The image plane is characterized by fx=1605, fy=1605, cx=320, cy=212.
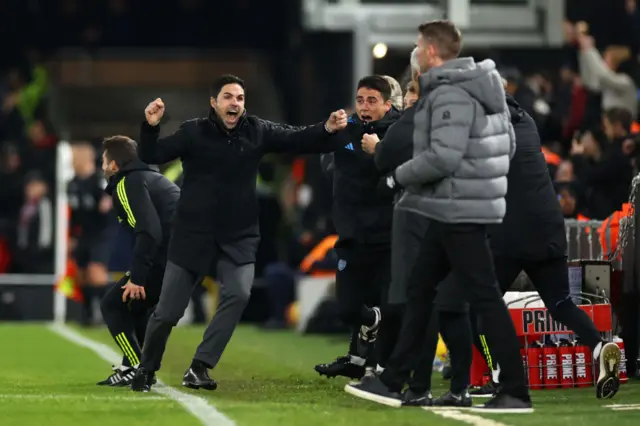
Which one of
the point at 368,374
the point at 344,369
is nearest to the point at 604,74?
the point at 344,369

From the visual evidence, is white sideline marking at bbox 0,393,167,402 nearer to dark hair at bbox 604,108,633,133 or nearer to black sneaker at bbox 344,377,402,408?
black sneaker at bbox 344,377,402,408

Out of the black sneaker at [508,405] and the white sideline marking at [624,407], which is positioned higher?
the black sneaker at [508,405]

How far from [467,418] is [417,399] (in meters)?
0.64

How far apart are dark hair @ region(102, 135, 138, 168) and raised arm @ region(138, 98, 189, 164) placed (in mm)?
811

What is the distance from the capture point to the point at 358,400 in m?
9.18

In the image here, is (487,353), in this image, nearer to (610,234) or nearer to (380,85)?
(380,85)

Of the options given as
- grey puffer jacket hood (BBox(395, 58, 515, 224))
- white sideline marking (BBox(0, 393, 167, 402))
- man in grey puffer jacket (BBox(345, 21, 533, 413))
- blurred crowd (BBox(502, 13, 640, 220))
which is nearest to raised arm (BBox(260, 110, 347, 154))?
man in grey puffer jacket (BBox(345, 21, 533, 413))

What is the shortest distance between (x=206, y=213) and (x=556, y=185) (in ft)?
13.6

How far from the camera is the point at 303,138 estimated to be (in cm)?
998

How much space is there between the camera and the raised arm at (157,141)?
9445 millimetres

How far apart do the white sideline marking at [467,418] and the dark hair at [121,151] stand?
319 cm

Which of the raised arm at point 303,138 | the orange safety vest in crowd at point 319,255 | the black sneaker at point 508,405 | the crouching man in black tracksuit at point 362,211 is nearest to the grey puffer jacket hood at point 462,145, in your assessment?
the black sneaker at point 508,405

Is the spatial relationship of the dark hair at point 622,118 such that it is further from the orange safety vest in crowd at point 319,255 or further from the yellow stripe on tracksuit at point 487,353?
the orange safety vest in crowd at point 319,255

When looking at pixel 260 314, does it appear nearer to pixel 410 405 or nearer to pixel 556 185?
pixel 556 185
